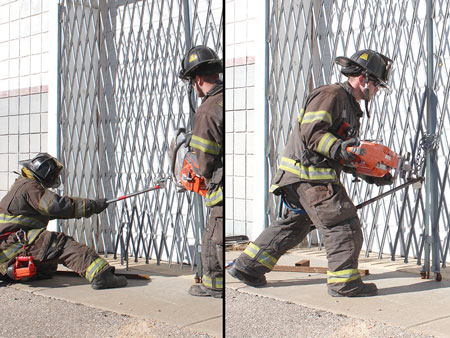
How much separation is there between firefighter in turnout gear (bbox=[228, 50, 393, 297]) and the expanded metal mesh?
47 mm

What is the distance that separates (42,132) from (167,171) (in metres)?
0.52

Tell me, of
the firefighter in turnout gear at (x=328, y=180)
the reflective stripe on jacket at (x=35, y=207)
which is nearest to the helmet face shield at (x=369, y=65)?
the firefighter in turnout gear at (x=328, y=180)

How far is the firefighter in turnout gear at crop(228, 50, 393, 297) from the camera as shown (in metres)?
2.09

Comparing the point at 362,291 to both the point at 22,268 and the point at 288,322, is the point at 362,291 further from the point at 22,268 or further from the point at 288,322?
the point at 22,268

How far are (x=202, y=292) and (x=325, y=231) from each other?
0.64 m

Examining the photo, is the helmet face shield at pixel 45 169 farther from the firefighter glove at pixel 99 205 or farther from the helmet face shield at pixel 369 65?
the helmet face shield at pixel 369 65

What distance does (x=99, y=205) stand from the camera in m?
1.93

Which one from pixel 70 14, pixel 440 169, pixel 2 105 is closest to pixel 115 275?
pixel 2 105

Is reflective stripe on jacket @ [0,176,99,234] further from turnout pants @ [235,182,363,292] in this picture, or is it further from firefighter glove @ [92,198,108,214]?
turnout pants @ [235,182,363,292]

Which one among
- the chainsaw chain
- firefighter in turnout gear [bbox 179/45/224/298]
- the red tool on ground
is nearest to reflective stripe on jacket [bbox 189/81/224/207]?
firefighter in turnout gear [bbox 179/45/224/298]

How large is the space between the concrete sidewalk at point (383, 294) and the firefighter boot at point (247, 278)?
0.05 meters

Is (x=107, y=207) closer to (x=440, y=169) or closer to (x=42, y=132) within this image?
(x=42, y=132)

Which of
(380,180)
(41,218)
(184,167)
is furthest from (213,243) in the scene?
(380,180)

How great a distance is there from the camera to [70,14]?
1.90 meters
